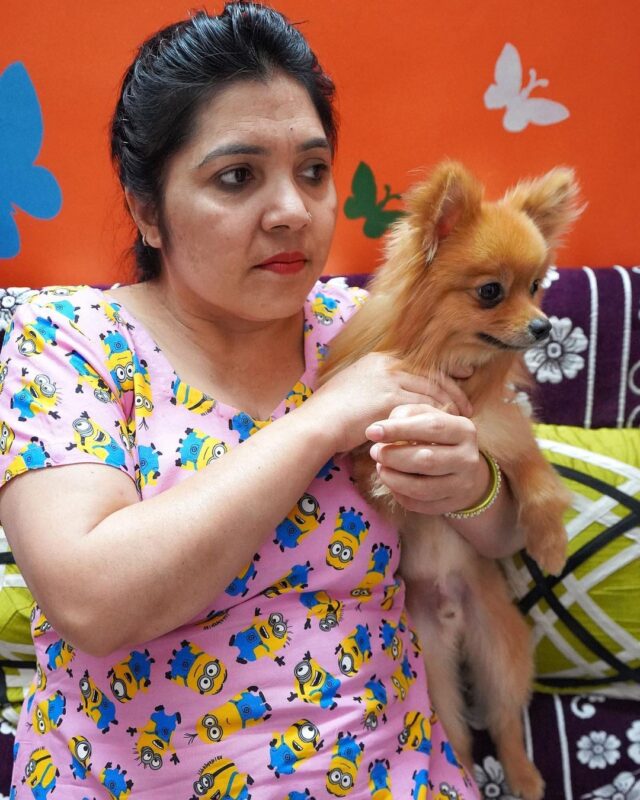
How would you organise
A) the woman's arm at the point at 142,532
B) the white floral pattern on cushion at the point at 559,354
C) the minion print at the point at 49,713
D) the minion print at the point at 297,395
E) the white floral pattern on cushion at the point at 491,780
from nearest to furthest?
the woman's arm at the point at 142,532 < the minion print at the point at 49,713 < the minion print at the point at 297,395 < the white floral pattern on cushion at the point at 491,780 < the white floral pattern on cushion at the point at 559,354

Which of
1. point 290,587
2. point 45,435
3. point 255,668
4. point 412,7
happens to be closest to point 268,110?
point 45,435

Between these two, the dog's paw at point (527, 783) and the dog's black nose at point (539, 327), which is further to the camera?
the dog's paw at point (527, 783)

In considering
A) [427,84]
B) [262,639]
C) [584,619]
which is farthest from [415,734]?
[427,84]

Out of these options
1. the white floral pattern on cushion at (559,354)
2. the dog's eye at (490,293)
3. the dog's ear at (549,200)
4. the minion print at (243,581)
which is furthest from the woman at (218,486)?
the white floral pattern on cushion at (559,354)

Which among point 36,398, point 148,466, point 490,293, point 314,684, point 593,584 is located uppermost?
point 490,293

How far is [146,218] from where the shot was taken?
1.22m

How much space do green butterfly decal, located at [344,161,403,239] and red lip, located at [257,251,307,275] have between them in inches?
33.2

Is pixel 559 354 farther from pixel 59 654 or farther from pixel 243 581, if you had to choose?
pixel 59 654

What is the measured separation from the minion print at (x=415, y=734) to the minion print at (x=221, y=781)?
27 cm

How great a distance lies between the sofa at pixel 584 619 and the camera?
1525mm

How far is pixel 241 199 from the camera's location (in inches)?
42.6

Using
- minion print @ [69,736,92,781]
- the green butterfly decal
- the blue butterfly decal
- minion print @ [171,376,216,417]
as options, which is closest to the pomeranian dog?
minion print @ [171,376,216,417]

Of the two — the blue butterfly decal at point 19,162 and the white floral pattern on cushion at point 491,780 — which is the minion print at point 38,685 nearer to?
the white floral pattern on cushion at point 491,780

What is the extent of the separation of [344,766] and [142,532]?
18.2 inches
